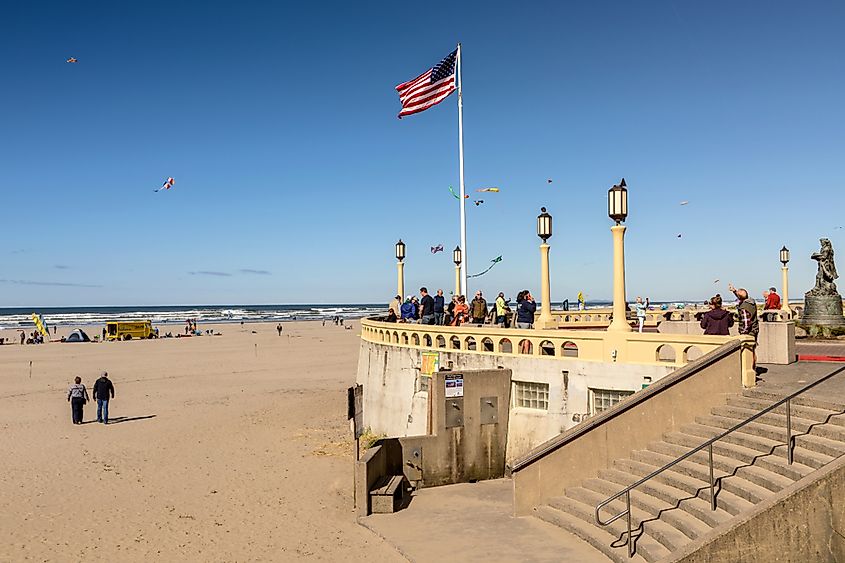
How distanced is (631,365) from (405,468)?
5304 mm

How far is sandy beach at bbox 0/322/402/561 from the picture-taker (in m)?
12.7

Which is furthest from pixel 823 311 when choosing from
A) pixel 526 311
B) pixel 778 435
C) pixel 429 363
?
pixel 778 435

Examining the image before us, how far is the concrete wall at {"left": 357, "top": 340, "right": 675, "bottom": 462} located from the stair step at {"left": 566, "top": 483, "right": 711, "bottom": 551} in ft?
10.6

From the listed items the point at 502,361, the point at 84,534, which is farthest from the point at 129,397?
the point at 502,361

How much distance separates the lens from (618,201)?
1404 centimetres

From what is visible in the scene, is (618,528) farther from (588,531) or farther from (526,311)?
(526,311)

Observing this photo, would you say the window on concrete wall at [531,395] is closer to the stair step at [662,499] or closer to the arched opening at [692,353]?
the arched opening at [692,353]

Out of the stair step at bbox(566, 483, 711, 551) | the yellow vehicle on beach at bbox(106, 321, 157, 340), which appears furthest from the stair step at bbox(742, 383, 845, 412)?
the yellow vehicle on beach at bbox(106, 321, 157, 340)

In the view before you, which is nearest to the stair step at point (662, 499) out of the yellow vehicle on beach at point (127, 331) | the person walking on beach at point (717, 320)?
the person walking on beach at point (717, 320)

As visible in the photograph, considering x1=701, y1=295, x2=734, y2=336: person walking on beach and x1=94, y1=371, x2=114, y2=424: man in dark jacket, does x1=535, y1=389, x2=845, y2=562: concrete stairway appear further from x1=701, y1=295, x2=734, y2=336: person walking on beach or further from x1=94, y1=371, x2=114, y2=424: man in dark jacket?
x1=94, y1=371, x2=114, y2=424: man in dark jacket

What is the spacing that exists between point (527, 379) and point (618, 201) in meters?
4.39

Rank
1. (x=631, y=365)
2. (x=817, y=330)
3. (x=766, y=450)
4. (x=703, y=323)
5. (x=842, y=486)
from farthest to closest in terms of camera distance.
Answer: (x=817, y=330), (x=703, y=323), (x=631, y=365), (x=766, y=450), (x=842, y=486)

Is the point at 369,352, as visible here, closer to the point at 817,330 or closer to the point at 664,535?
the point at 664,535

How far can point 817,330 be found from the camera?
24.0m
